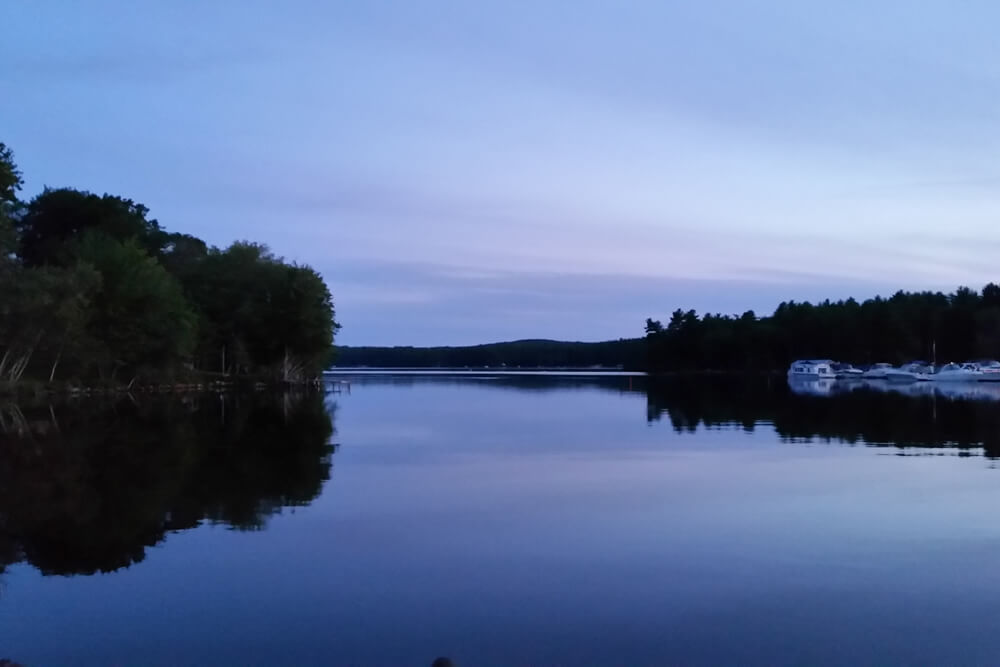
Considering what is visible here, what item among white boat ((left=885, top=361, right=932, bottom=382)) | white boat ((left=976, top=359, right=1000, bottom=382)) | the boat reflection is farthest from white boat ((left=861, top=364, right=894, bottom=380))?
white boat ((left=976, top=359, right=1000, bottom=382))

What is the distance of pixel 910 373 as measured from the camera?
93.9 m

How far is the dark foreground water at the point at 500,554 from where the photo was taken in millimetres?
8742

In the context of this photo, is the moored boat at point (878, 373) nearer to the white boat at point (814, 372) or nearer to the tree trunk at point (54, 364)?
the white boat at point (814, 372)

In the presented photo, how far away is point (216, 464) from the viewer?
21.9 metres

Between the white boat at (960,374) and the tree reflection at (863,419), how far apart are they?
131 ft

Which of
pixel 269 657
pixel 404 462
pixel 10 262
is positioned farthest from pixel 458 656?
pixel 10 262

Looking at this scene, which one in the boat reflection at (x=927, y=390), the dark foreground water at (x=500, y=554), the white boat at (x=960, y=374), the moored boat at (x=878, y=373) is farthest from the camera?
the moored boat at (x=878, y=373)

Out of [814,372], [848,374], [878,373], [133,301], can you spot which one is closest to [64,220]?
[133,301]

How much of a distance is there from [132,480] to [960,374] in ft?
286

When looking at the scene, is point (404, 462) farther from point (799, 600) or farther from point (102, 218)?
point (102, 218)

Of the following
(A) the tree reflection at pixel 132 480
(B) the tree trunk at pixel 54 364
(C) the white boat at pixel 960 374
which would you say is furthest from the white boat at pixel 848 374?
(A) the tree reflection at pixel 132 480

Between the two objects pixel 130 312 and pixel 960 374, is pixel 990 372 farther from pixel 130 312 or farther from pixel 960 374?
pixel 130 312

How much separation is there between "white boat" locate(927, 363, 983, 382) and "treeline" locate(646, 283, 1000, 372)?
1448 centimetres

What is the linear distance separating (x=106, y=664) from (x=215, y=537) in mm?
5313
